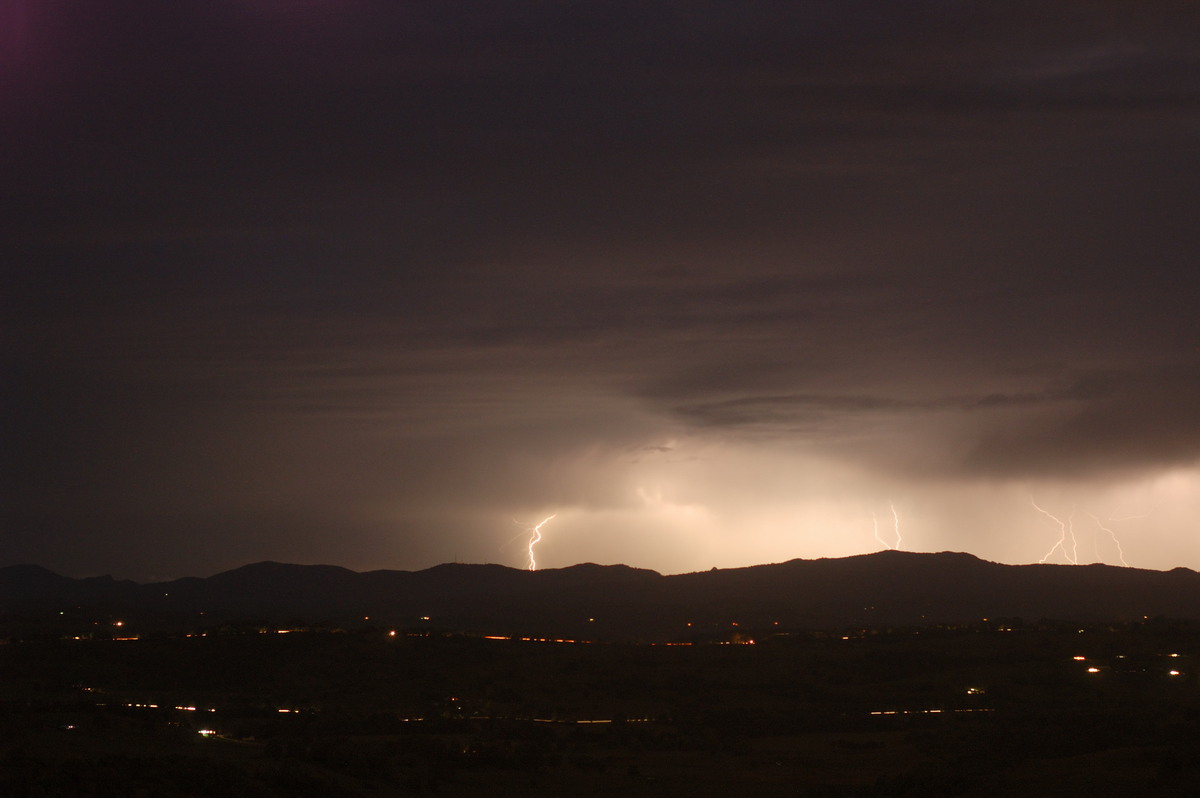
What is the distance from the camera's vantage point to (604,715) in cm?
4484

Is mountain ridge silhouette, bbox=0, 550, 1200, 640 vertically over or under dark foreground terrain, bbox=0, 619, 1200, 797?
over

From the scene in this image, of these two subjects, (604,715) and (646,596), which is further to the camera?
(646,596)

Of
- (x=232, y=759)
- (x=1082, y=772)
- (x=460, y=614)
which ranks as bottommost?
(x=1082, y=772)

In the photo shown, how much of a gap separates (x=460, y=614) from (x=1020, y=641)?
71.5 m

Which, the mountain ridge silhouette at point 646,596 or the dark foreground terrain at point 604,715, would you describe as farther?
the mountain ridge silhouette at point 646,596

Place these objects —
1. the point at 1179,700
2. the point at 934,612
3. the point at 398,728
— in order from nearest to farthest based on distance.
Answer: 1. the point at 398,728
2. the point at 1179,700
3. the point at 934,612

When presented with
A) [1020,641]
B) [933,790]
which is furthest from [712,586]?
[933,790]

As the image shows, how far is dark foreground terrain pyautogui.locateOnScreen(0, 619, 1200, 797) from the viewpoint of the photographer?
28688 mm

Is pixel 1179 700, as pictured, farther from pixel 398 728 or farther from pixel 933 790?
pixel 398 728

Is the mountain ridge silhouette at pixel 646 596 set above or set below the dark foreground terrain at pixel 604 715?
above

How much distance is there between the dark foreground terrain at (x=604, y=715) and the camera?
28.7 meters

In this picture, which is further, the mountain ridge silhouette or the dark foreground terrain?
the mountain ridge silhouette

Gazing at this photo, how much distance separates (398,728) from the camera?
1507 inches

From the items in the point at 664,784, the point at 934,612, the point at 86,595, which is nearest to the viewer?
the point at 664,784
